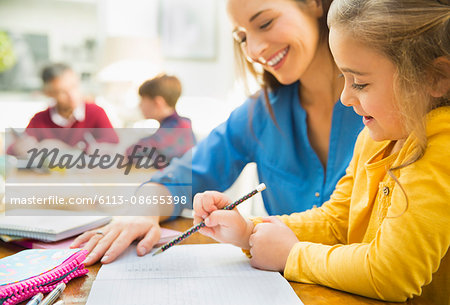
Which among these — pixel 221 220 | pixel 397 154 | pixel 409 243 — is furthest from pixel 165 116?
pixel 409 243

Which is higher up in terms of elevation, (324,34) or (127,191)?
(324,34)

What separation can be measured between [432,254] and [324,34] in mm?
669

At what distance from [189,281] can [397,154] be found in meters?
0.38

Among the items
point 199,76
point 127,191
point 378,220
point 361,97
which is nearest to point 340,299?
point 378,220

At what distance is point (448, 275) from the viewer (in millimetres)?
656

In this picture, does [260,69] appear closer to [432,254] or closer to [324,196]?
[324,196]

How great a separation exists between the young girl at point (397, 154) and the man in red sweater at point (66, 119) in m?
2.01

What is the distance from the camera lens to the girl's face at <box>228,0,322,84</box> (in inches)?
38.4

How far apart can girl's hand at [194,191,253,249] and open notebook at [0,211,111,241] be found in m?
0.27

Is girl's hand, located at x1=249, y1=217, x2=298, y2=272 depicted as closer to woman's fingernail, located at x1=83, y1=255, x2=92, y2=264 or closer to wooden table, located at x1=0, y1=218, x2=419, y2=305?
wooden table, located at x1=0, y1=218, x2=419, y2=305

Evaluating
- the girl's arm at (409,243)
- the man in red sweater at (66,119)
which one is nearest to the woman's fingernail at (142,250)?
the girl's arm at (409,243)

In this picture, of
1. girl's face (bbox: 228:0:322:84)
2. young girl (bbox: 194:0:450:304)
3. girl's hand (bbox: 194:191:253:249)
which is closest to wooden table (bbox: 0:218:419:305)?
young girl (bbox: 194:0:450:304)

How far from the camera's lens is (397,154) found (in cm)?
66

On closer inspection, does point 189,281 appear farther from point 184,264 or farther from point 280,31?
point 280,31
